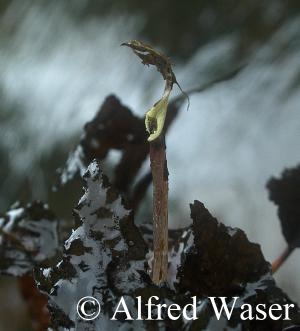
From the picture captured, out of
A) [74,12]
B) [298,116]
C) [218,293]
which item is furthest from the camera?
[74,12]

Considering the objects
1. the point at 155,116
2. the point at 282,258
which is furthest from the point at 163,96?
the point at 282,258

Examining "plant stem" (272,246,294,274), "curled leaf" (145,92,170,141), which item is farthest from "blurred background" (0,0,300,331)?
"curled leaf" (145,92,170,141)

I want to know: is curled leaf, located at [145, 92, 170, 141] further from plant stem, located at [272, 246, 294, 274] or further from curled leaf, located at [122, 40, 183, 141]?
plant stem, located at [272, 246, 294, 274]

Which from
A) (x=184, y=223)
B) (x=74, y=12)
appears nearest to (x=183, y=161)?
(x=184, y=223)

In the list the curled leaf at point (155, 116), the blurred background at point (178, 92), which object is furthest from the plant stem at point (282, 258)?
the curled leaf at point (155, 116)

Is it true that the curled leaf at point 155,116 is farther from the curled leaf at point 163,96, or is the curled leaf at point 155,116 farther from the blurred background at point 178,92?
the blurred background at point 178,92

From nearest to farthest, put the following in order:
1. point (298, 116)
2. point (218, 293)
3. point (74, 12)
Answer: point (218, 293) → point (298, 116) → point (74, 12)

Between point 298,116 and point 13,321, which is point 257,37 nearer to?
point 298,116
